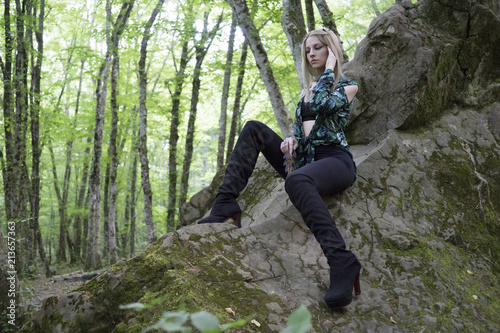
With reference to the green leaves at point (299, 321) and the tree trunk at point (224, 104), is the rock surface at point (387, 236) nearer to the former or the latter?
the green leaves at point (299, 321)

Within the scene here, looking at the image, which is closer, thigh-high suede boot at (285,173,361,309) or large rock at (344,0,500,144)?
thigh-high suede boot at (285,173,361,309)

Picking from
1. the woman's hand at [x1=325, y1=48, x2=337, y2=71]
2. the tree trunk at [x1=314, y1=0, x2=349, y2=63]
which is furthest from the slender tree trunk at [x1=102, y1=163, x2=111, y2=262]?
the woman's hand at [x1=325, y1=48, x2=337, y2=71]

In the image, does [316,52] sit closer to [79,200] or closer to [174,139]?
[174,139]

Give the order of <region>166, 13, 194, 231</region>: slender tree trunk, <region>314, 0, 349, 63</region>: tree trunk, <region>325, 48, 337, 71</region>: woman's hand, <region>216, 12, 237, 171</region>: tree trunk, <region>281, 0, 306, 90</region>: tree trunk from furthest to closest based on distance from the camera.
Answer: <region>216, 12, 237, 171</region>: tree trunk < <region>166, 13, 194, 231</region>: slender tree trunk < <region>314, 0, 349, 63</region>: tree trunk < <region>281, 0, 306, 90</region>: tree trunk < <region>325, 48, 337, 71</region>: woman's hand

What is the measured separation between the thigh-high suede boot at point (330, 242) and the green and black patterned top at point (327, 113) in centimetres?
54

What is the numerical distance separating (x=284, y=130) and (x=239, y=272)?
4270 millimetres

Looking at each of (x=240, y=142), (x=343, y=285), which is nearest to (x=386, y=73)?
(x=240, y=142)

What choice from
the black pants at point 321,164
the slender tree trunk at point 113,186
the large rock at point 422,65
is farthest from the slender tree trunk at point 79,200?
the black pants at point 321,164

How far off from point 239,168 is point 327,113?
870 millimetres

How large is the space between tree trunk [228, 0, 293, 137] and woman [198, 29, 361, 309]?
2.75 meters

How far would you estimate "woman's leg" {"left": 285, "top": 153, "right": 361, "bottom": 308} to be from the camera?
251 cm

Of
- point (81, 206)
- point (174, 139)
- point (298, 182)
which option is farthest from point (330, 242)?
point (81, 206)

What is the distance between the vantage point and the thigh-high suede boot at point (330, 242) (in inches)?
98.3

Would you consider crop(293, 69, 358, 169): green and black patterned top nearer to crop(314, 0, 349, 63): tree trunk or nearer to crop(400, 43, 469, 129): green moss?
crop(400, 43, 469, 129): green moss
